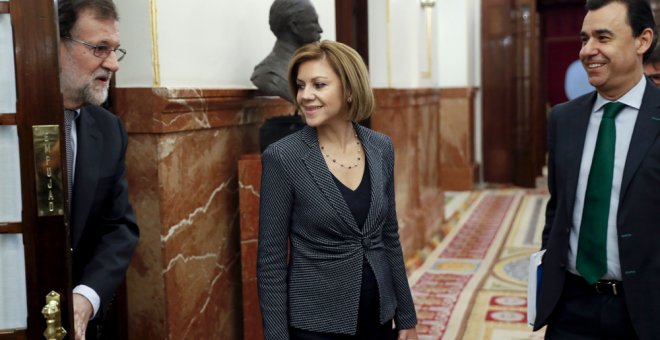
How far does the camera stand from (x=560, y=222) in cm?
233

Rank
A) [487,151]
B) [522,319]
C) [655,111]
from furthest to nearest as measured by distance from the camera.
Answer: [487,151]
[522,319]
[655,111]

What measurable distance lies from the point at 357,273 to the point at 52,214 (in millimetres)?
940

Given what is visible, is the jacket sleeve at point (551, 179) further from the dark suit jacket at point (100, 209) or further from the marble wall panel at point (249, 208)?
the marble wall panel at point (249, 208)

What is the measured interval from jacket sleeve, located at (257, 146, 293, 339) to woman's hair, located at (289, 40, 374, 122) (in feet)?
1.01

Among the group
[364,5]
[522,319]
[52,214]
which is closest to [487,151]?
[364,5]

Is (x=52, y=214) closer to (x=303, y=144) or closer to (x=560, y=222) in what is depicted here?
(x=303, y=144)

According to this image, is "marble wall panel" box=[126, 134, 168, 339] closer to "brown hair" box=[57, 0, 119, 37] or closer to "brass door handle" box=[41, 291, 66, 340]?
"brown hair" box=[57, 0, 119, 37]

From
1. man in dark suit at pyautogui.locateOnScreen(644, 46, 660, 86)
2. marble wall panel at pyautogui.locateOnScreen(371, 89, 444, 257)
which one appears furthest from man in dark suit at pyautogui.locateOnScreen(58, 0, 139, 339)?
marble wall panel at pyautogui.locateOnScreen(371, 89, 444, 257)

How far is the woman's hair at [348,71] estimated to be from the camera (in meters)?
2.35

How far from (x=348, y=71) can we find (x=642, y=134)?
92cm

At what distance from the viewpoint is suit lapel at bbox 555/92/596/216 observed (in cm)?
229

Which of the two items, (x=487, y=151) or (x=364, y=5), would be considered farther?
(x=487, y=151)

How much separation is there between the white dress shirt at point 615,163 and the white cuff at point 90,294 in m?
1.49

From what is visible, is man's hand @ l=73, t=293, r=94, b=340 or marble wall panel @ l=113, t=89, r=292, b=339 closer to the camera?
man's hand @ l=73, t=293, r=94, b=340
